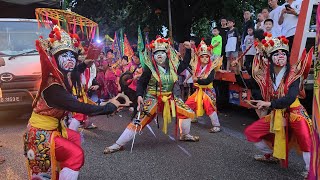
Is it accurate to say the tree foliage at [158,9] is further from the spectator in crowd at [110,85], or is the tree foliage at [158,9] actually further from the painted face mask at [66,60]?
the painted face mask at [66,60]

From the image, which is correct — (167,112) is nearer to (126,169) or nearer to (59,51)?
(126,169)

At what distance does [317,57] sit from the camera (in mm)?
2422

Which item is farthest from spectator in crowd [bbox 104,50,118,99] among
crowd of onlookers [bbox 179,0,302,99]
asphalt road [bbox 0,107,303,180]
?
asphalt road [bbox 0,107,303,180]

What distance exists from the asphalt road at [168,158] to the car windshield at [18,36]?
1.70 m

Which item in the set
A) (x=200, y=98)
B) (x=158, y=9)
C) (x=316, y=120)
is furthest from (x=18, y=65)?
(x=158, y=9)

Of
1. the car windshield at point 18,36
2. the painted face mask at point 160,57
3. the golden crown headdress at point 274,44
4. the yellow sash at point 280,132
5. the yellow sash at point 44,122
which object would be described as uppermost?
the car windshield at point 18,36

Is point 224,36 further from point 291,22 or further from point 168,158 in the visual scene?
point 168,158

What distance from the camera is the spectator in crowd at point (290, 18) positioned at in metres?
6.65

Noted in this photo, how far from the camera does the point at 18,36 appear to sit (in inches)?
319

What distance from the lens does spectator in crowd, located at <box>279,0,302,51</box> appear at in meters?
6.65

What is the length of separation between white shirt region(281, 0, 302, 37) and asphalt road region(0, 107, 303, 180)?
1.91 meters

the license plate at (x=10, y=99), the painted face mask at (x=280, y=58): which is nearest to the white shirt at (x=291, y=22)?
the painted face mask at (x=280, y=58)

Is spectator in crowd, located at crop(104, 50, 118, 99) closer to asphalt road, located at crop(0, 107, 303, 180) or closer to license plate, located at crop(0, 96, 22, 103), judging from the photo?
license plate, located at crop(0, 96, 22, 103)

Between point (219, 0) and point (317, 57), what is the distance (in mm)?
12406
